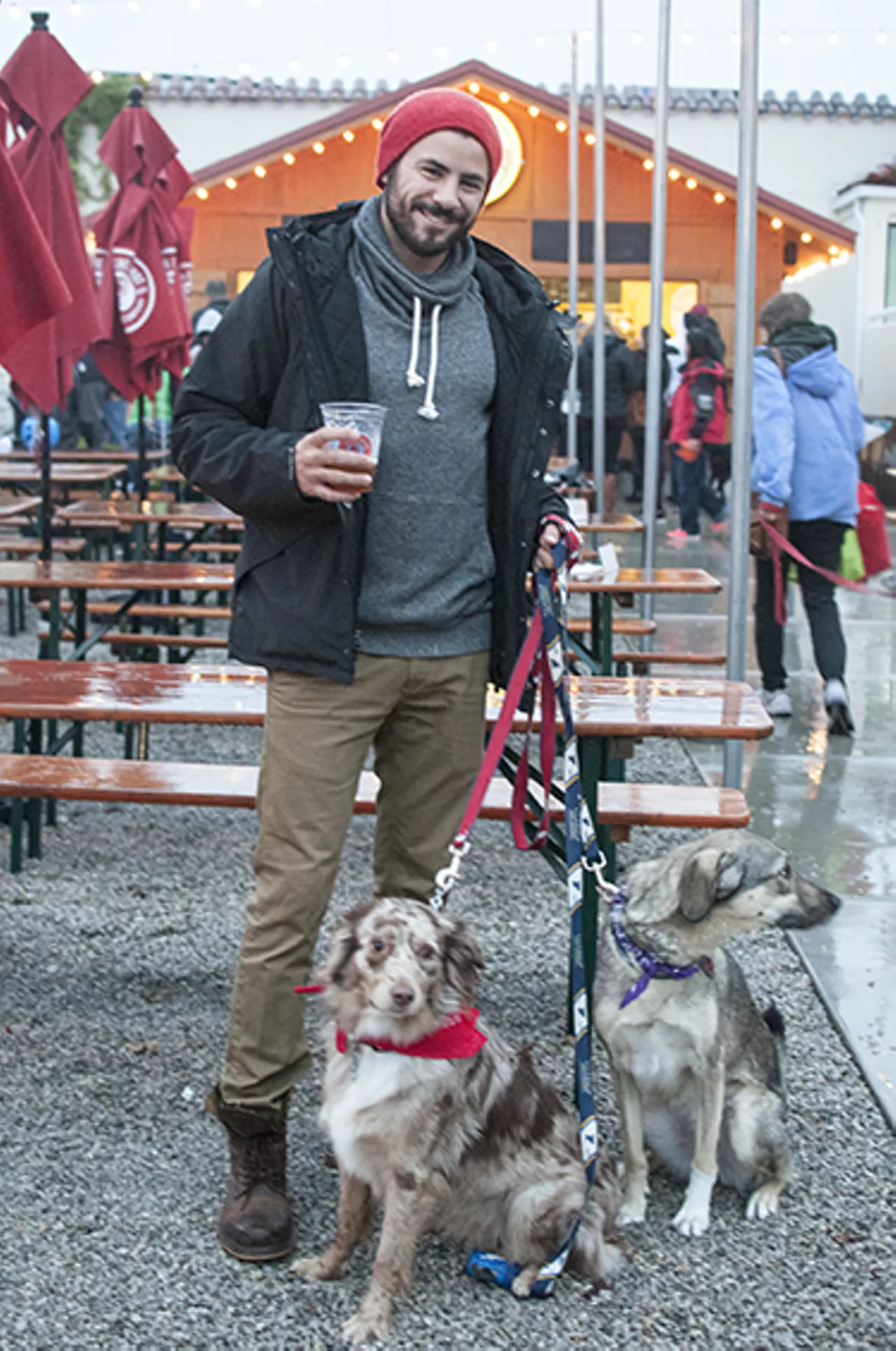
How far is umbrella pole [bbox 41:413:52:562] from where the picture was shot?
275 inches

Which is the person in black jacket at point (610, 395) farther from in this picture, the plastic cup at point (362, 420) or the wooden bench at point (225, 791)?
the plastic cup at point (362, 420)

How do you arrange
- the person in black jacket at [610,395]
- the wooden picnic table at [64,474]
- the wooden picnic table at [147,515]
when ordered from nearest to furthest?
the wooden picnic table at [147,515], the wooden picnic table at [64,474], the person in black jacket at [610,395]

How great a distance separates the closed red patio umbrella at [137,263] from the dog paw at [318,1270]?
6811 mm

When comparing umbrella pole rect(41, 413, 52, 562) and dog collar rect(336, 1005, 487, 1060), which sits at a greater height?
umbrella pole rect(41, 413, 52, 562)

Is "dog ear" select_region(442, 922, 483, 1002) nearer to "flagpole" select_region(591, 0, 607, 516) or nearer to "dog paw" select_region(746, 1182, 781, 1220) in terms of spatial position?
"dog paw" select_region(746, 1182, 781, 1220)

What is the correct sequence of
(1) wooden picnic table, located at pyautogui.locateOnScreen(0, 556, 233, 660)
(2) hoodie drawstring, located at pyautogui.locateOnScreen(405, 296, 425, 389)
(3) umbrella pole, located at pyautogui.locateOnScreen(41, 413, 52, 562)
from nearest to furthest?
(2) hoodie drawstring, located at pyautogui.locateOnScreen(405, 296, 425, 389)
(1) wooden picnic table, located at pyautogui.locateOnScreen(0, 556, 233, 660)
(3) umbrella pole, located at pyautogui.locateOnScreen(41, 413, 52, 562)

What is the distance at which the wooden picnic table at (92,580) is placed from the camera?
6.02 m

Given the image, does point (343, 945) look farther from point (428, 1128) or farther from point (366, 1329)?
point (366, 1329)

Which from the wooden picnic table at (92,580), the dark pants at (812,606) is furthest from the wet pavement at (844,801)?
the wooden picnic table at (92,580)

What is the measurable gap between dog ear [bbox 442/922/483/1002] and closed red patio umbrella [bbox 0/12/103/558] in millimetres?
4162

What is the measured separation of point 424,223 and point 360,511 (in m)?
0.53

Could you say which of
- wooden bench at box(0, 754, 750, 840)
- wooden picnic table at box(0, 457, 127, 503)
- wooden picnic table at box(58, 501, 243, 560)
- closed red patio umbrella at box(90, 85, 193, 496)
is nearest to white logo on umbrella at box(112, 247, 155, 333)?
closed red patio umbrella at box(90, 85, 193, 496)

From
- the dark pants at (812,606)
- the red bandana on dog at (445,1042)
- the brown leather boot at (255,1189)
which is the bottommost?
the brown leather boot at (255,1189)

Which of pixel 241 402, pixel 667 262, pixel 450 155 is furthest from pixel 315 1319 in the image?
pixel 667 262
